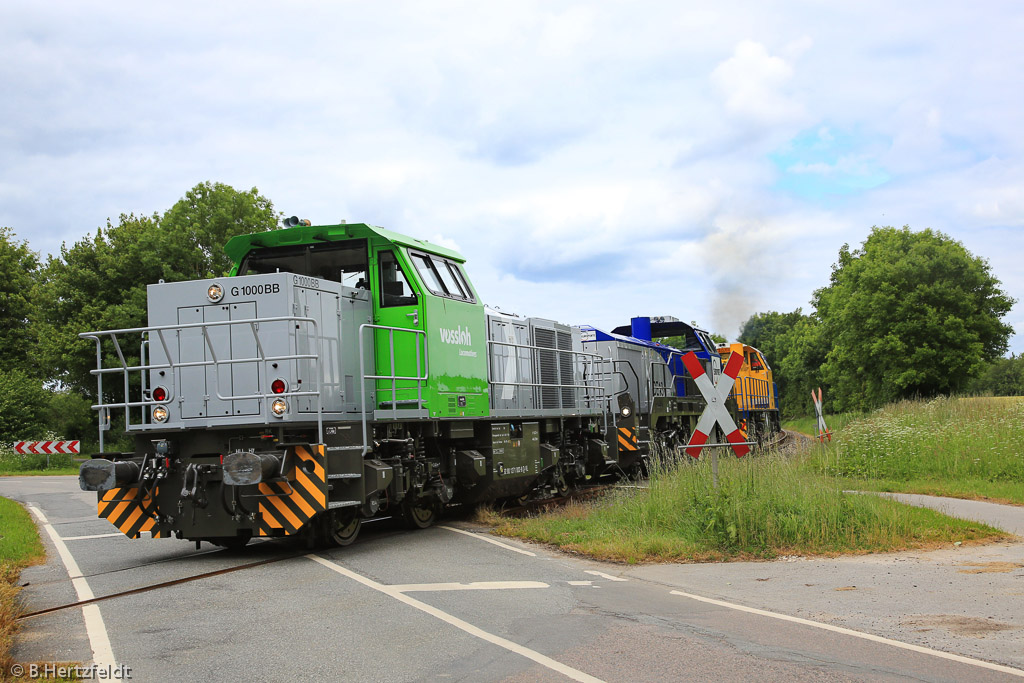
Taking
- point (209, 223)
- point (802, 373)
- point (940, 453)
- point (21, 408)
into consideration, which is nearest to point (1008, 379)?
point (802, 373)

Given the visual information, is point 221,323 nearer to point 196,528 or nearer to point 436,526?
point 196,528

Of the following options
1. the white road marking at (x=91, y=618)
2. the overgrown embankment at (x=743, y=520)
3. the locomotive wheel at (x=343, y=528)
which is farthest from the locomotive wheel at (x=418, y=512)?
the white road marking at (x=91, y=618)

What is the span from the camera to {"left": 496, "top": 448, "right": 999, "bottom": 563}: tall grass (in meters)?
9.31

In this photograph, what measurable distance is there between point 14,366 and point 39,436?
8534 mm

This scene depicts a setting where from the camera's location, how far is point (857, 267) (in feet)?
140

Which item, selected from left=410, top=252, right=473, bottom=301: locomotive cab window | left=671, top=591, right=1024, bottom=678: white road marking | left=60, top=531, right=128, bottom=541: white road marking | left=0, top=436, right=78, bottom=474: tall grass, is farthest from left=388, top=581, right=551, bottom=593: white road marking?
left=0, top=436, right=78, bottom=474: tall grass

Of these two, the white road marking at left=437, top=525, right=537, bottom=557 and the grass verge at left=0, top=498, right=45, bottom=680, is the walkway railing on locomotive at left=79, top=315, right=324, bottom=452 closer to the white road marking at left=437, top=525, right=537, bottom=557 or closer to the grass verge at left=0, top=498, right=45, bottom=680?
the grass verge at left=0, top=498, right=45, bottom=680

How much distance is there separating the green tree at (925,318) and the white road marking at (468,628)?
35522 millimetres

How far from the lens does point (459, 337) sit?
37.8ft

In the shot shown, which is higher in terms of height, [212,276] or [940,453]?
[212,276]

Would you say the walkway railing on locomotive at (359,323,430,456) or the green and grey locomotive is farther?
the walkway railing on locomotive at (359,323,430,456)

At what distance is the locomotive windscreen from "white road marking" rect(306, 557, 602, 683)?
3.81 metres

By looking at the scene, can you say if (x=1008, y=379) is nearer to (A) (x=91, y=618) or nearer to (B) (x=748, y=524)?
(B) (x=748, y=524)

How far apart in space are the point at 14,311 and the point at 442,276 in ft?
121
